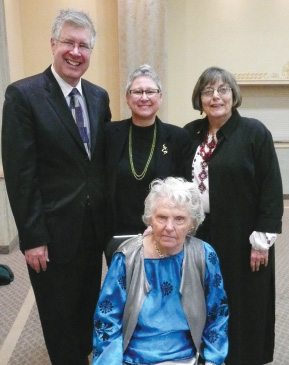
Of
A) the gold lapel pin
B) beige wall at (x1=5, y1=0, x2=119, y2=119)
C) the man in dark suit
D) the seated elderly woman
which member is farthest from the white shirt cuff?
beige wall at (x1=5, y1=0, x2=119, y2=119)

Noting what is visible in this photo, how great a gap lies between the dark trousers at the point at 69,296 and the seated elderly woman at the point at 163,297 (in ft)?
1.23

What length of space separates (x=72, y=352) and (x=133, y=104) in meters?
1.19

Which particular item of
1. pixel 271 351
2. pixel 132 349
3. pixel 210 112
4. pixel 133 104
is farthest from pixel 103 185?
pixel 271 351

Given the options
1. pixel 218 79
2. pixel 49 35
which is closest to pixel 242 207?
pixel 218 79

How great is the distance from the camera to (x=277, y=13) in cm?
464

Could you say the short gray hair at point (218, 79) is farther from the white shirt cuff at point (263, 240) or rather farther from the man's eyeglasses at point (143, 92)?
the white shirt cuff at point (263, 240)

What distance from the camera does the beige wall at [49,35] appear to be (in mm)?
4395

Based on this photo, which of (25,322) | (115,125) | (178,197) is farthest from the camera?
(25,322)

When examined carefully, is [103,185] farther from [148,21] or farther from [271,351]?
[148,21]

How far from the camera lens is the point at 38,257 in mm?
1665

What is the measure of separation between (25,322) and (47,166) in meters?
1.40

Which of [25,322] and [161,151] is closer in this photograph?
[161,151]

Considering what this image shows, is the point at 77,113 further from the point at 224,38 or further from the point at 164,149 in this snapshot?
the point at 224,38

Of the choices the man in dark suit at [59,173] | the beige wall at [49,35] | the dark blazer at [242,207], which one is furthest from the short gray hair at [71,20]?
the beige wall at [49,35]
